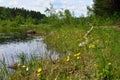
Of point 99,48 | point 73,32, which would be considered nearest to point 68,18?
point 73,32

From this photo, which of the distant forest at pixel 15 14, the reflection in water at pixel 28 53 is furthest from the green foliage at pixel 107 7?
the distant forest at pixel 15 14

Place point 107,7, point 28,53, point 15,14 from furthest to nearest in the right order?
point 15,14 → point 107,7 → point 28,53

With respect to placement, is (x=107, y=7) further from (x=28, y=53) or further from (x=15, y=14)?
(x=15, y=14)

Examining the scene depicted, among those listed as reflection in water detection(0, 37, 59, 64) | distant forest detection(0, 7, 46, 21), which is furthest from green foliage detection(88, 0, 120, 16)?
distant forest detection(0, 7, 46, 21)

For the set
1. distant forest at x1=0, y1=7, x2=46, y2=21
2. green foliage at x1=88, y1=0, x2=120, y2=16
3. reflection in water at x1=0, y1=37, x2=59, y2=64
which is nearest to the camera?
reflection in water at x1=0, y1=37, x2=59, y2=64

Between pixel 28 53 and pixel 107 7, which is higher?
pixel 107 7

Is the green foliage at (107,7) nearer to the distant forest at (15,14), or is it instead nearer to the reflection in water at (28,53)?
the reflection in water at (28,53)

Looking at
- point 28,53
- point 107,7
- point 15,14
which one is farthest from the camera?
point 15,14

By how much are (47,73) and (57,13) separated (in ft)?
127

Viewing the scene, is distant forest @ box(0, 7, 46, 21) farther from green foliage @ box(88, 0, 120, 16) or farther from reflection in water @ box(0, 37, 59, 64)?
reflection in water @ box(0, 37, 59, 64)

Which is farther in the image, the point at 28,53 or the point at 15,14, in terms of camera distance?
the point at 15,14

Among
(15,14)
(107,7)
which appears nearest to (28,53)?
(107,7)

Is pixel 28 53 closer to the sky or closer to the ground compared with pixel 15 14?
closer to the ground

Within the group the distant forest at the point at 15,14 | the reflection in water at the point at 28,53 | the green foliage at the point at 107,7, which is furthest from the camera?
the distant forest at the point at 15,14
